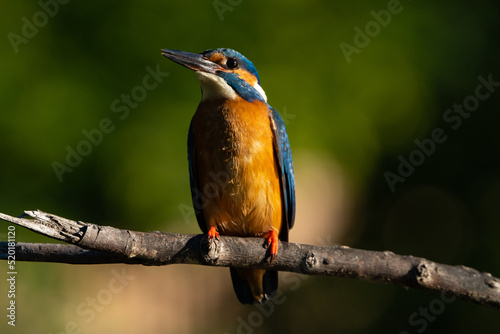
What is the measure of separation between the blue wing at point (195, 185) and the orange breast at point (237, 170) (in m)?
0.05

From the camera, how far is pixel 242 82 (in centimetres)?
350

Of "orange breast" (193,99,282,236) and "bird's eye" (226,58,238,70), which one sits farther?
"bird's eye" (226,58,238,70)

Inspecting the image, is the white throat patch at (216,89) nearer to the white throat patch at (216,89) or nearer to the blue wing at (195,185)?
the white throat patch at (216,89)

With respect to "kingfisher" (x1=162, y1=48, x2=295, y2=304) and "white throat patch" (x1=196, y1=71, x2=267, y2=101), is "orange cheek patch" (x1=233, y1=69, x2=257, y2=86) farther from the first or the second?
"white throat patch" (x1=196, y1=71, x2=267, y2=101)

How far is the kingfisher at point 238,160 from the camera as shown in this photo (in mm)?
3227

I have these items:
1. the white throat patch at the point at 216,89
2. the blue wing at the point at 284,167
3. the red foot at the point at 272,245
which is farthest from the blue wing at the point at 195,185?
the red foot at the point at 272,245

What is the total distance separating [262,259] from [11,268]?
53.6 inches

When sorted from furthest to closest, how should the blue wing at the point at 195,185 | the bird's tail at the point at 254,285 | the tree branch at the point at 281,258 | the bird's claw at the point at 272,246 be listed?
the bird's tail at the point at 254,285
the blue wing at the point at 195,185
the bird's claw at the point at 272,246
the tree branch at the point at 281,258

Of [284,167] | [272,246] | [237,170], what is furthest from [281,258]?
[284,167]

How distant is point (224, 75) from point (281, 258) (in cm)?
128

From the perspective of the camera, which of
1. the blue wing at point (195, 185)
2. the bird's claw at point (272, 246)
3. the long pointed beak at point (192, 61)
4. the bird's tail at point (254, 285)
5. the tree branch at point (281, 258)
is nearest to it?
the tree branch at point (281, 258)

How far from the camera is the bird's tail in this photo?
3.50m

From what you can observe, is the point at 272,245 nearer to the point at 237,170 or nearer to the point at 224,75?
the point at 237,170

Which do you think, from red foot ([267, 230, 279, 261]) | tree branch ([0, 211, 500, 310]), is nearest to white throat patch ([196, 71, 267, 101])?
red foot ([267, 230, 279, 261])
